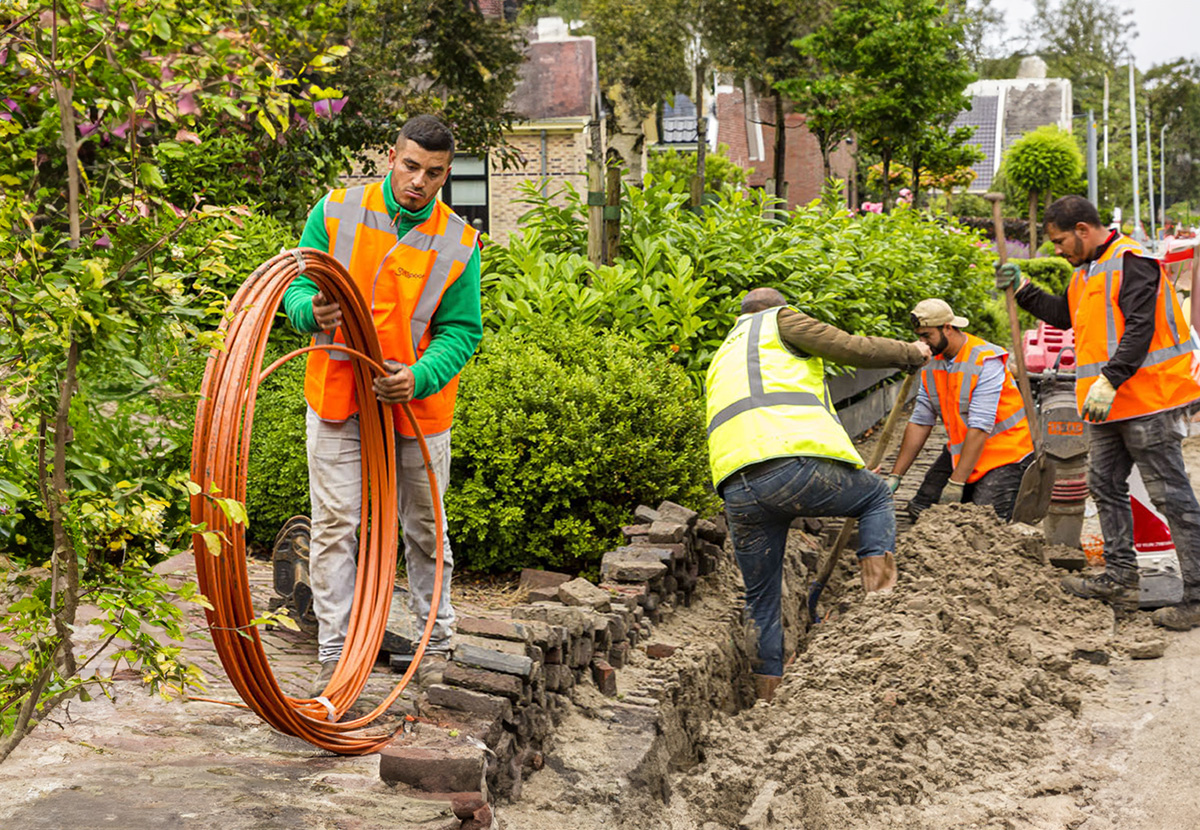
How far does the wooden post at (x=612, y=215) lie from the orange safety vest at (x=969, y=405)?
2.25 metres

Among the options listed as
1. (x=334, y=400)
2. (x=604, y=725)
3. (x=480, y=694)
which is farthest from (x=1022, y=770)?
(x=334, y=400)

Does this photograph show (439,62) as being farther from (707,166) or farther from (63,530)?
(707,166)

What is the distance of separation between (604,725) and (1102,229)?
4.30 metres

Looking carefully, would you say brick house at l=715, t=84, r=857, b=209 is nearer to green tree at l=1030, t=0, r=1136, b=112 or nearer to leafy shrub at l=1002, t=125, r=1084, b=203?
leafy shrub at l=1002, t=125, r=1084, b=203

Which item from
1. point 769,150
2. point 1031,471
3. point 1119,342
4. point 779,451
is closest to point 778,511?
point 779,451

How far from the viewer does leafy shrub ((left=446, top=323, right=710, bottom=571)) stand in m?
A: 5.99

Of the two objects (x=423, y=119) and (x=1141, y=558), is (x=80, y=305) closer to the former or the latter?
A: (x=423, y=119)

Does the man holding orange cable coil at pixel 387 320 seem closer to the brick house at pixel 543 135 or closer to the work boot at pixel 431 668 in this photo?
the work boot at pixel 431 668

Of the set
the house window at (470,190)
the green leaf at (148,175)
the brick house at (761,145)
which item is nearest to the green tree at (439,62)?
the green leaf at (148,175)

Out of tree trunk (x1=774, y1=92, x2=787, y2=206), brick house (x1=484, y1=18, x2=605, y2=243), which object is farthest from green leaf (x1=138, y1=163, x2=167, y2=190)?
brick house (x1=484, y1=18, x2=605, y2=243)

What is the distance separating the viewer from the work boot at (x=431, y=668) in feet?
14.3

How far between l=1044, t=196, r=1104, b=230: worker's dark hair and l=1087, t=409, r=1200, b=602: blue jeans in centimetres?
Result: 116

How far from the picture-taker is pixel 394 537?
4.45 m

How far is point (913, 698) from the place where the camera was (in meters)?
5.33
